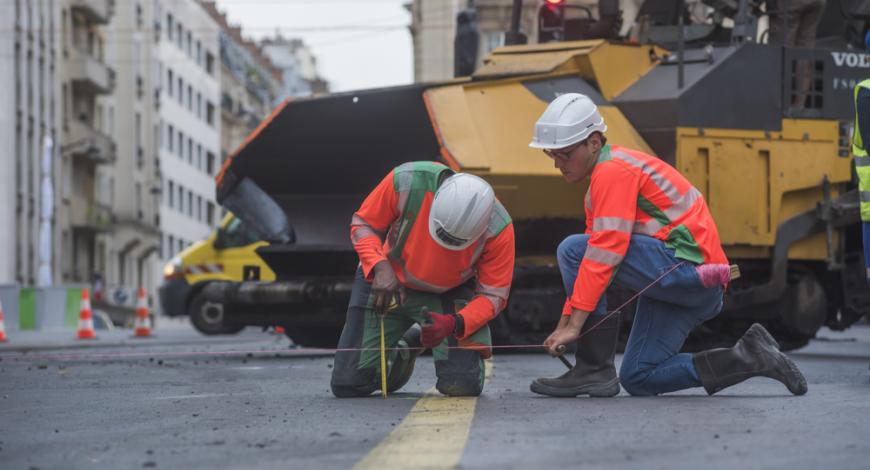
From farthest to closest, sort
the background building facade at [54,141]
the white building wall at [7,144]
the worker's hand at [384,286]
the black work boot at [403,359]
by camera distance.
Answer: the background building facade at [54,141] < the white building wall at [7,144] < the black work boot at [403,359] < the worker's hand at [384,286]

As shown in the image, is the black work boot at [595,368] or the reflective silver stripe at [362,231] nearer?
the black work boot at [595,368]

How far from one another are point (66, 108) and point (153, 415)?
5196 centimetres

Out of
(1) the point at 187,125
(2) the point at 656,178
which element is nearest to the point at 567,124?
(2) the point at 656,178

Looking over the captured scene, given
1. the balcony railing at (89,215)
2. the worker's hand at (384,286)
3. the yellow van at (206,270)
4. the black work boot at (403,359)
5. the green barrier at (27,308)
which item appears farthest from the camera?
the balcony railing at (89,215)

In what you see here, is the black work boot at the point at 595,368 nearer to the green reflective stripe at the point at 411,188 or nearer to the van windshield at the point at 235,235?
the green reflective stripe at the point at 411,188

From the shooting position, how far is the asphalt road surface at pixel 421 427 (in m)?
5.48

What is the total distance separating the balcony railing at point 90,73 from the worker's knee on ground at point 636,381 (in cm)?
5193

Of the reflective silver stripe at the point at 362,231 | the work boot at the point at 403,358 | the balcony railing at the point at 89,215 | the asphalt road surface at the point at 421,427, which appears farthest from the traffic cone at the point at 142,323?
the balcony railing at the point at 89,215

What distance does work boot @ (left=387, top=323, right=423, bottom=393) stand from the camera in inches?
348

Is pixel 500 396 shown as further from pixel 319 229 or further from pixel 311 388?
pixel 319 229

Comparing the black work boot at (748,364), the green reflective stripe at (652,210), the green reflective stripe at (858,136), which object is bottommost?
the black work boot at (748,364)

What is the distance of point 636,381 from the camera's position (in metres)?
8.36

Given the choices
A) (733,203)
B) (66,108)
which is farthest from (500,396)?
(66,108)

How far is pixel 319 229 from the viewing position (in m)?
15.7
